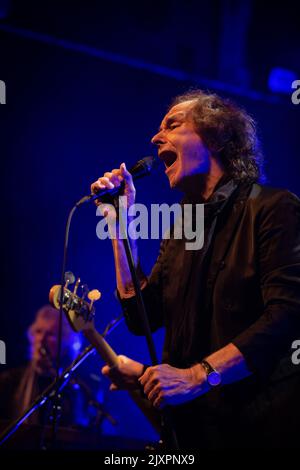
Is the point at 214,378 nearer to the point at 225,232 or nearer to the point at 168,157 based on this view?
the point at 225,232

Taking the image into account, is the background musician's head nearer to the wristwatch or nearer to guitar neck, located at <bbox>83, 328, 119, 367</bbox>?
guitar neck, located at <bbox>83, 328, 119, 367</bbox>

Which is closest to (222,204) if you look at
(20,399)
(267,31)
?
(20,399)

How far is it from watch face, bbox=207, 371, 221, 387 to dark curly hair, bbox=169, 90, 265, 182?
102 cm

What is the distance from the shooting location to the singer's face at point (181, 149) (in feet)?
8.25

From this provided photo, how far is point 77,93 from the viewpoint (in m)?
5.15

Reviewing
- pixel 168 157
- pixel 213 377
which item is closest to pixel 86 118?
pixel 168 157

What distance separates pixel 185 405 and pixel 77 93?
12.5ft

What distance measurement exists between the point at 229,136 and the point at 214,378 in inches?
53.0

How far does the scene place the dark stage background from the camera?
499cm

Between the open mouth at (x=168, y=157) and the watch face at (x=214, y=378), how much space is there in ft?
3.75

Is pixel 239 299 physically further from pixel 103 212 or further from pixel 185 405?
pixel 103 212

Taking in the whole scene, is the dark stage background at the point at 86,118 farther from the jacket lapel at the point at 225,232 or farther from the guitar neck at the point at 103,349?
the jacket lapel at the point at 225,232

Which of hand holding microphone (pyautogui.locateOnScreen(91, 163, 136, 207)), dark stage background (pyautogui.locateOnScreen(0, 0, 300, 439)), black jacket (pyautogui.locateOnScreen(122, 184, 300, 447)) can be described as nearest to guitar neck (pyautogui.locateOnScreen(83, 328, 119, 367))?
black jacket (pyautogui.locateOnScreen(122, 184, 300, 447))

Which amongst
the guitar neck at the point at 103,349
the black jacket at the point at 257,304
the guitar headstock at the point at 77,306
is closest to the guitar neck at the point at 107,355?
the guitar neck at the point at 103,349
